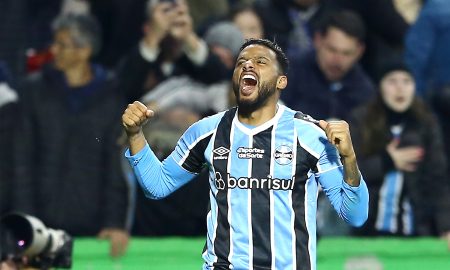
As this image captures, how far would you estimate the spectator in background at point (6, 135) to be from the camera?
8055 mm

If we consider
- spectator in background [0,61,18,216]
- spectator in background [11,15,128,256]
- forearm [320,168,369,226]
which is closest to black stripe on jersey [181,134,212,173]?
forearm [320,168,369,226]

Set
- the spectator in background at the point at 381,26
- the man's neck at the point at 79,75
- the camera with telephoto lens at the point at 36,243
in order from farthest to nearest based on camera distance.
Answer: the spectator in background at the point at 381,26
the man's neck at the point at 79,75
the camera with telephoto lens at the point at 36,243

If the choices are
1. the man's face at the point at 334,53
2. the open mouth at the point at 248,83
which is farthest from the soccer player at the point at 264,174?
the man's face at the point at 334,53

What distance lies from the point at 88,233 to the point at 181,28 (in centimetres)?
152

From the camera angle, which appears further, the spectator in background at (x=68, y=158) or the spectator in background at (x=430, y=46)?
the spectator in background at (x=430, y=46)

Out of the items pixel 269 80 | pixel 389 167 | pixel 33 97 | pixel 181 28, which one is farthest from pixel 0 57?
pixel 269 80

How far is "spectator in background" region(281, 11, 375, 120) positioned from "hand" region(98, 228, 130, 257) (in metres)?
1.51

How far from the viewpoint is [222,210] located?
16.9 ft

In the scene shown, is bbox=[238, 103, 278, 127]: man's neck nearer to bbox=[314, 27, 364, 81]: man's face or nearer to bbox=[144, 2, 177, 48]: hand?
bbox=[144, 2, 177, 48]: hand

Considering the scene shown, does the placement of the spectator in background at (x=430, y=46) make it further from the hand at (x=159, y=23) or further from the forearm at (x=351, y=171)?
the forearm at (x=351, y=171)

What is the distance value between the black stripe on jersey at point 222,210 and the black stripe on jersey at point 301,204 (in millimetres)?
291

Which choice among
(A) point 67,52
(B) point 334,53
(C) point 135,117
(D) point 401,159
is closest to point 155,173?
(C) point 135,117

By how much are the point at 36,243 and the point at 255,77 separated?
5.24ft

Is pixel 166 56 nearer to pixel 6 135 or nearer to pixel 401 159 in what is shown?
pixel 6 135
